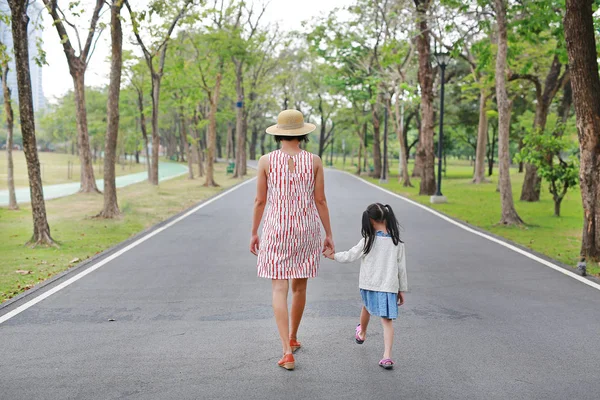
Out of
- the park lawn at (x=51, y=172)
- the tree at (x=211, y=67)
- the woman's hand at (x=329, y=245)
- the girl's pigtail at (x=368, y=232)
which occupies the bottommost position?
the park lawn at (x=51, y=172)

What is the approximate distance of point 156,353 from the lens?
5.50m

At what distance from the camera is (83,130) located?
24266 millimetres

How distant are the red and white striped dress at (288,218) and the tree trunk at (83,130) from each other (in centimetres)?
1928

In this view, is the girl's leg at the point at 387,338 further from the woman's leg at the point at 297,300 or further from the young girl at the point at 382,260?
the woman's leg at the point at 297,300

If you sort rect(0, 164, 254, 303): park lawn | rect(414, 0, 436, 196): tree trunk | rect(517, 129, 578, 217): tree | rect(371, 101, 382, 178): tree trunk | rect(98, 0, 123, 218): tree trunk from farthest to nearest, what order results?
rect(371, 101, 382, 178): tree trunk
rect(414, 0, 436, 196): tree trunk
rect(517, 129, 578, 217): tree
rect(98, 0, 123, 218): tree trunk
rect(0, 164, 254, 303): park lawn

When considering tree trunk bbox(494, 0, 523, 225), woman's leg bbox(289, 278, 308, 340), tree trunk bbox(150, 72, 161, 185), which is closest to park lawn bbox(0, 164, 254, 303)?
woman's leg bbox(289, 278, 308, 340)

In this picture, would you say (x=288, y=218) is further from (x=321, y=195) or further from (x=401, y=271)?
(x=401, y=271)

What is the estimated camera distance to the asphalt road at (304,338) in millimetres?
4699

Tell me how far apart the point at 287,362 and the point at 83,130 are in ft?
68.8

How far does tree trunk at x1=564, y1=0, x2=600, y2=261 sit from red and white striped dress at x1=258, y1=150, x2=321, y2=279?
22.4 ft

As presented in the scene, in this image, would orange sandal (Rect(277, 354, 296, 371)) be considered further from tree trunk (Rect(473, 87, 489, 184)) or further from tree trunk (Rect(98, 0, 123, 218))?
tree trunk (Rect(473, 87, 489, 184))

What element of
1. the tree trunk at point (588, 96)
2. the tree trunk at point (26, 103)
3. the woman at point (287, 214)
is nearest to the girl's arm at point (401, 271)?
the woman at point (287, 214)

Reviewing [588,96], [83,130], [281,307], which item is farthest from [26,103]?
[83,130]

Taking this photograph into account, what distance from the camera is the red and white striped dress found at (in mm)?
5227
